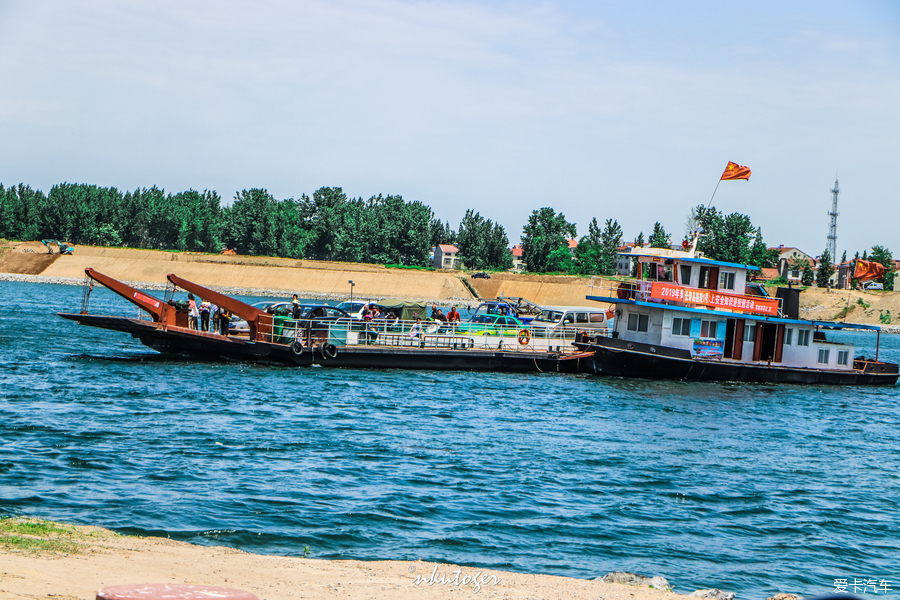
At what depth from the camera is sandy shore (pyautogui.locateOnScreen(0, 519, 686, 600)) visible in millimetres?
10391

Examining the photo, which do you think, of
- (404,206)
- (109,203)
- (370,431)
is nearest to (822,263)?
(404,206)

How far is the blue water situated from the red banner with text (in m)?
4.41

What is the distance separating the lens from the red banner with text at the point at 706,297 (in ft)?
123

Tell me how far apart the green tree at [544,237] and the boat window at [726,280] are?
100 metres

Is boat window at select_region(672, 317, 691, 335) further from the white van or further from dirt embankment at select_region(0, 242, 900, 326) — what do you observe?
dirt embankment at select_region(0, 242, 900, 326)

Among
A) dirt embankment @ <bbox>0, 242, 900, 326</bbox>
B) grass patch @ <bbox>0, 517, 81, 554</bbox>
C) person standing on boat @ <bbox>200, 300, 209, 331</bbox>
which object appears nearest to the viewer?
grass patch @ <bbox>0, 517, 81, 554</bbox>

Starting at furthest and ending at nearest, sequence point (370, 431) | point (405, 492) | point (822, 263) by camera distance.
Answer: point (822, 263) → point (370, 431) → point (405, 492)

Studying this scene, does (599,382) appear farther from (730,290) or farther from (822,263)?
(822,263)

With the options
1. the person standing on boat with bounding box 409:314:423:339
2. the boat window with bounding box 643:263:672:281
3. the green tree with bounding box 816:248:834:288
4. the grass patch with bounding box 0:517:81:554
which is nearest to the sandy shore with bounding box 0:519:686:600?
the grass patch with bounding box 0:517:81:554

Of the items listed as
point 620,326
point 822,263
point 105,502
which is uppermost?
point 822,263

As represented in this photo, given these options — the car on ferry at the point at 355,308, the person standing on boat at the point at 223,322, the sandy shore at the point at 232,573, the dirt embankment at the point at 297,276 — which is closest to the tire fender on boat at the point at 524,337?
the car on ferry at the point at 355,308

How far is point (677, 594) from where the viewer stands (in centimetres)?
1226

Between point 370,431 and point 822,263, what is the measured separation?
124 meters

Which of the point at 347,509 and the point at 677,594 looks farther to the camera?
the point at 347,509
